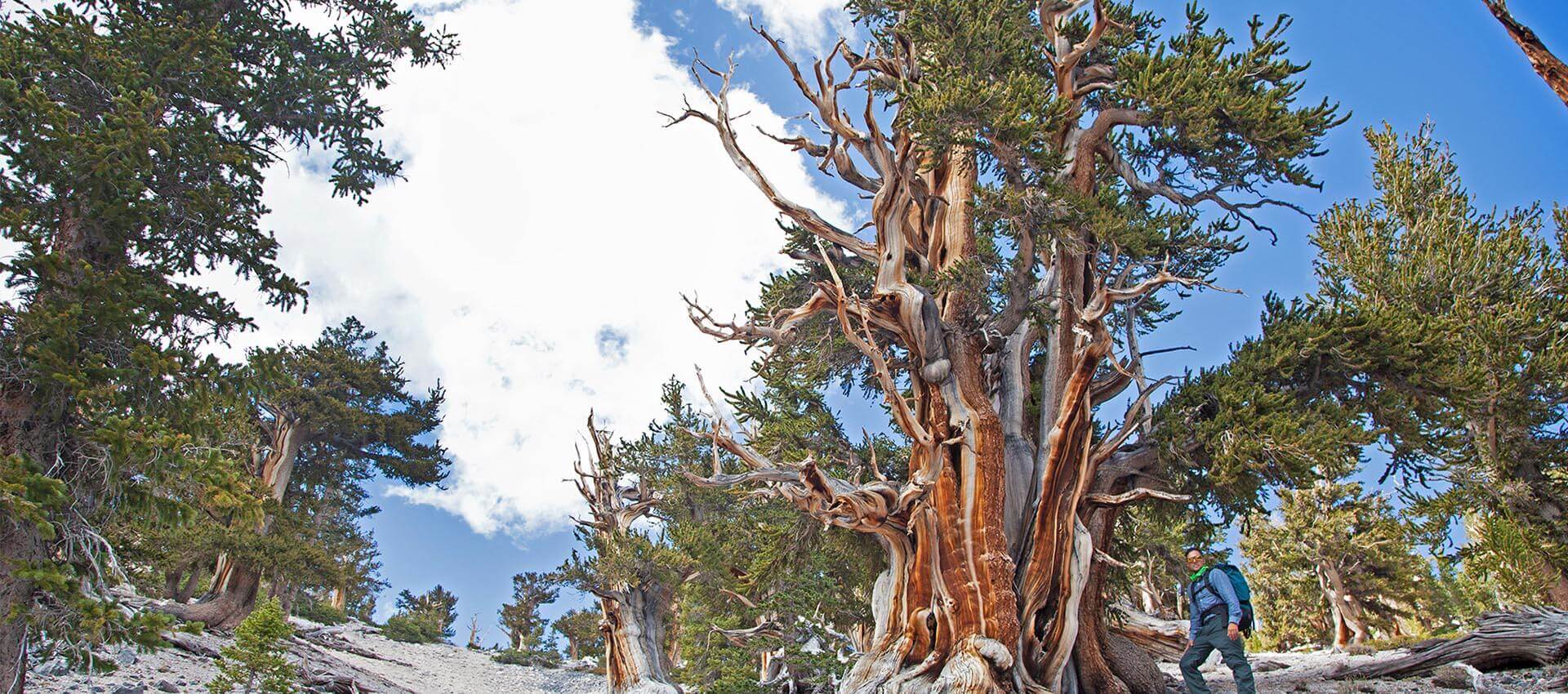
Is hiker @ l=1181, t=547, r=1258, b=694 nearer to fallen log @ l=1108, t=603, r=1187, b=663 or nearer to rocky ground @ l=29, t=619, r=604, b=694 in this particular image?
fallen log @ l=1108, t=603, r=1187, b=663

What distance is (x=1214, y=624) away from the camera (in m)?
5.73

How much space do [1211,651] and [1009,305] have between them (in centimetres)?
406

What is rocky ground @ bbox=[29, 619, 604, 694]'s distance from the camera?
23.5 feet

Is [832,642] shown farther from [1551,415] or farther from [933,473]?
[1551,415]

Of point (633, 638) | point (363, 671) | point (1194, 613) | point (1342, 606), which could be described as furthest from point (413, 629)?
point (1342, 606)

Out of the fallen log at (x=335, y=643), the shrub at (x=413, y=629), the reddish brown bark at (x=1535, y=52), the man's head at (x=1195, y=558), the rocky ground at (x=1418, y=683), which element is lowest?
the rocky ground at (x=1418, y=683)

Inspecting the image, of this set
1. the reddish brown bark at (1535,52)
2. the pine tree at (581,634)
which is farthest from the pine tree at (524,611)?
the reddish brown bark at (1535,52)

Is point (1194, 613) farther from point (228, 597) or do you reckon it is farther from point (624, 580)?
point (228, 597)

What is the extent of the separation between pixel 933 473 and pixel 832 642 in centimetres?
285

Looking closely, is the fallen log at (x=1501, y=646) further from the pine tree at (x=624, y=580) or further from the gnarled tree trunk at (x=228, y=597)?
the gnarled tree trunk at (x=228, y=597)

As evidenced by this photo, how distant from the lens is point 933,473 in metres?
7.76

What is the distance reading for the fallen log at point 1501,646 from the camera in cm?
666

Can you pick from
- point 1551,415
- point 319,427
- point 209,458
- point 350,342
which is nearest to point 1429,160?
point 1551,415

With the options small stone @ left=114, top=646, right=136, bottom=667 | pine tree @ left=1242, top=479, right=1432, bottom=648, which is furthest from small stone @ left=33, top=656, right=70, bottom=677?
pine tree @ left=1242, top=479, right=1432, bottom=648
